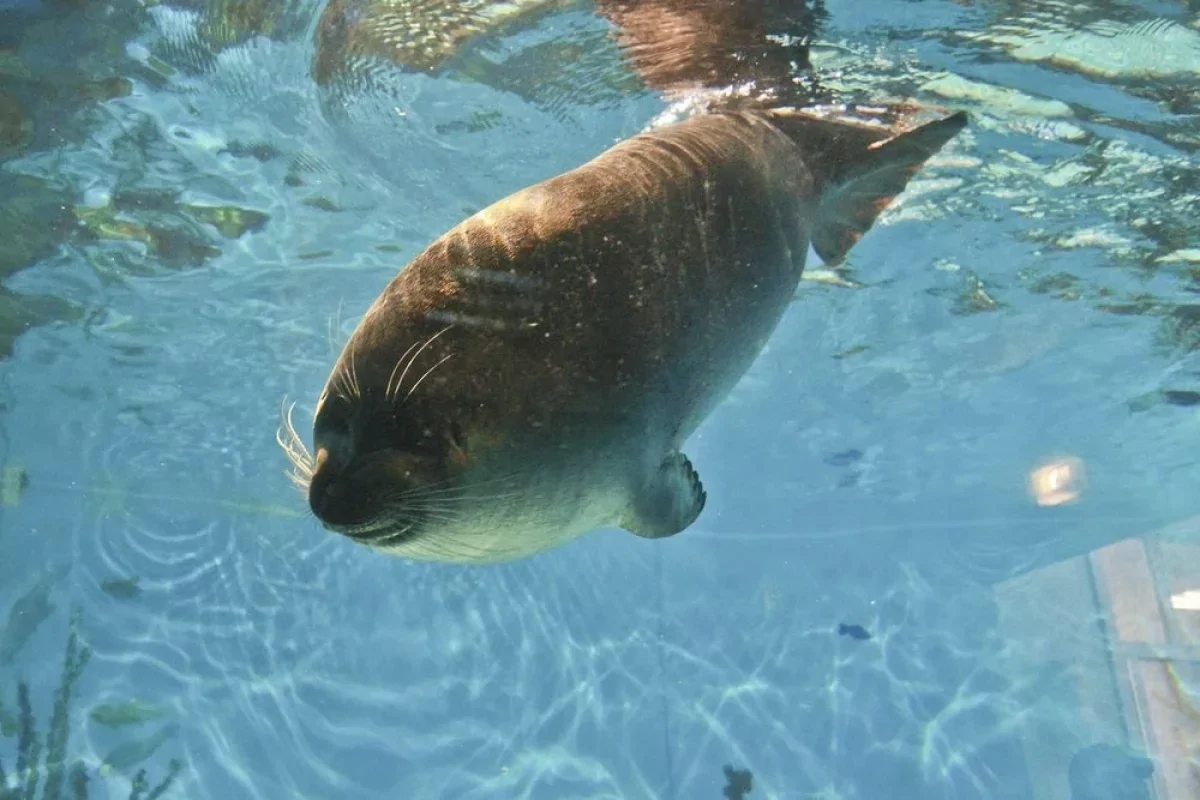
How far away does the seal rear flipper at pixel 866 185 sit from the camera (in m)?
4.43

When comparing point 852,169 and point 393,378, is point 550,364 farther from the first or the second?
point 852,169

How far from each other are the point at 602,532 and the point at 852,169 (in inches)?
830

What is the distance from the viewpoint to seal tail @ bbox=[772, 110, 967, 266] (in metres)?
4.34

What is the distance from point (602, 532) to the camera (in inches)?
978

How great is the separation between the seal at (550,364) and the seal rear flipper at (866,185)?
1402mm

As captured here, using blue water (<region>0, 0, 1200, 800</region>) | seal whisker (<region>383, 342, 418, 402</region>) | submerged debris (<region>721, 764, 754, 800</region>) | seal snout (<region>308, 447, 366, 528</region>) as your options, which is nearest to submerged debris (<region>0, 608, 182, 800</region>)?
blue water (<region>0, 0, 1200, 800</region>)

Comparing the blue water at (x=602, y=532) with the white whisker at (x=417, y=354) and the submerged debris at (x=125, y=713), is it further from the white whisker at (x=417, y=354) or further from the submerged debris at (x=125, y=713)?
the white whisker at (x=417, y=354)

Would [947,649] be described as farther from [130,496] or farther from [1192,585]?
[130,496]

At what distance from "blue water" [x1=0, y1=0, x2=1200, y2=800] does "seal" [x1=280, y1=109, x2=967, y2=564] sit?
165 inches

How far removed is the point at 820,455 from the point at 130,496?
21377mm

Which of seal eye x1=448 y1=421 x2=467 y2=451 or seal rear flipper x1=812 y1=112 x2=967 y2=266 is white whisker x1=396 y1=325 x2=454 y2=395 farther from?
seal rear flipper x1=812 y1=112 x2=967 y2=266

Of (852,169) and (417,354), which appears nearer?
(417,354)

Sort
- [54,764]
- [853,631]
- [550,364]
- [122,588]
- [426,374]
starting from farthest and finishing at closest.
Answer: [853,631] → [122,588] → [54,764] → [550,364] → [426,374]

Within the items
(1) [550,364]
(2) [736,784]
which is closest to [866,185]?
(1) [550,364]
